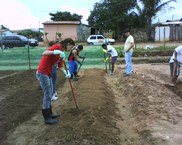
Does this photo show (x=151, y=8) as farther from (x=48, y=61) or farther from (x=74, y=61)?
(x=48, y=61)

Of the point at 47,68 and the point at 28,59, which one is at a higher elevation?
the point at 47,68

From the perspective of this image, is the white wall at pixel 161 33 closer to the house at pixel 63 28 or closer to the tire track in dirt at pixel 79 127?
the house at pixel 63 28

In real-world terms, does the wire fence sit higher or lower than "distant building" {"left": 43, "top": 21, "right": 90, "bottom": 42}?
lower

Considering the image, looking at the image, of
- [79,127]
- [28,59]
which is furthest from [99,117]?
[28,59]

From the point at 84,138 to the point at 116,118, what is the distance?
1.97m

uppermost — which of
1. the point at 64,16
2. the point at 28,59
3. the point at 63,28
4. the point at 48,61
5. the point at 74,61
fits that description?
the point at 64,16

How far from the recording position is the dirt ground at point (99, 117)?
5.84 m

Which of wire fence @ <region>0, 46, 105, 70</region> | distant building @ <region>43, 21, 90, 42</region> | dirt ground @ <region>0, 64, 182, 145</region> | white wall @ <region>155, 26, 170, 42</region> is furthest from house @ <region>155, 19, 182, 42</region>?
dirt ground @ <region>0, 64, 182, 145</region>

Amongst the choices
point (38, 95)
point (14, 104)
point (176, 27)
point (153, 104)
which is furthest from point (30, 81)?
point (176, 27)

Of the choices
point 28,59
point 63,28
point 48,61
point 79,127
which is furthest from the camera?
point 63,28

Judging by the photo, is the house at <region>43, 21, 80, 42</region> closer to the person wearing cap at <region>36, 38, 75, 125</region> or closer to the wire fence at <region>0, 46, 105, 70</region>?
the wire fence at <region>0, 46, 105, 70</region>

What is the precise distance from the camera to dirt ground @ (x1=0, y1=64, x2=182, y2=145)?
5840mm

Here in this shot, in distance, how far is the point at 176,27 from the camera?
43.8 metres

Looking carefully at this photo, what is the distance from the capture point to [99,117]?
688 centimetres
